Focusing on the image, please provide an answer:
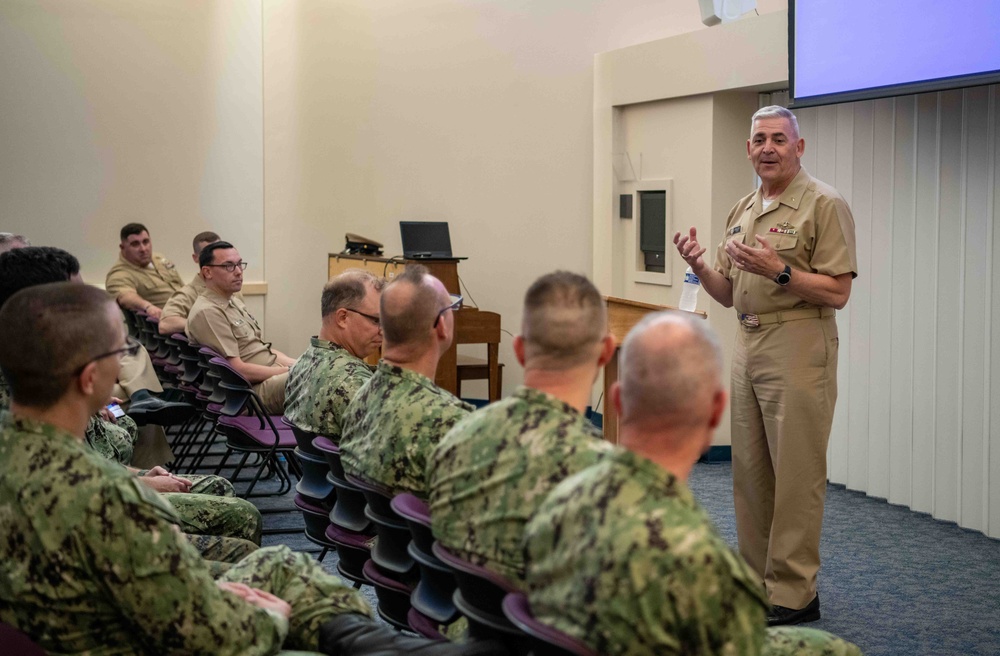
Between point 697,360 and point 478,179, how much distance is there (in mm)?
7303

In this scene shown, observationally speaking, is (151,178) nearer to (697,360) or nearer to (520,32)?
(520,32)

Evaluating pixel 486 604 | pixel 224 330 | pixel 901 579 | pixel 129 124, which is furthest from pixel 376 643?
pixel 129 124

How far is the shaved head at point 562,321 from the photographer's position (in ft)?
7.05

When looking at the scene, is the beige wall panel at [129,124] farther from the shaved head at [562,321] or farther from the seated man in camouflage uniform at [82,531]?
the shaved head at [562,321]

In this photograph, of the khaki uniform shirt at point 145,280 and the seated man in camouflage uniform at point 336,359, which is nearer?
the seated man in camouflage uniform at point 336,359

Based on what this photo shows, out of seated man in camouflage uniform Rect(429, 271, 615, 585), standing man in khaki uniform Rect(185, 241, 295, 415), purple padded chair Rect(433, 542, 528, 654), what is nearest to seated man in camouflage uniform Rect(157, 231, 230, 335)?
standing man in khaki uniform Rect(185, 241, 295, 415)

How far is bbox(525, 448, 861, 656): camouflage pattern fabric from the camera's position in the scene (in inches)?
59.7

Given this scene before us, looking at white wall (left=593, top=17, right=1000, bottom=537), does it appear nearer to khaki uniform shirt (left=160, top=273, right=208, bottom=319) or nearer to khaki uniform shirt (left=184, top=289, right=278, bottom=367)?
khaki uniform shirt (left=184, top=289, right=278, bottom=367)

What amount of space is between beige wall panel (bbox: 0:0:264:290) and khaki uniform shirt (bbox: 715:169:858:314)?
6638 mm

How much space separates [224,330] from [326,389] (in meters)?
2.49

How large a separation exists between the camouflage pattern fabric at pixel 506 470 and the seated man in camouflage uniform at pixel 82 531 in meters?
0.22

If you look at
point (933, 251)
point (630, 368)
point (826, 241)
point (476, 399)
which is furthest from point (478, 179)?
point (630, 368)

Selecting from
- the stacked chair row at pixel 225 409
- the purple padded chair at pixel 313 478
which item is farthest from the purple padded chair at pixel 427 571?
the stacked chair row at pixel 225 409

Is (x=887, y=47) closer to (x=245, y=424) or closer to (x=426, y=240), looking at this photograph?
(x=245, y=424)
